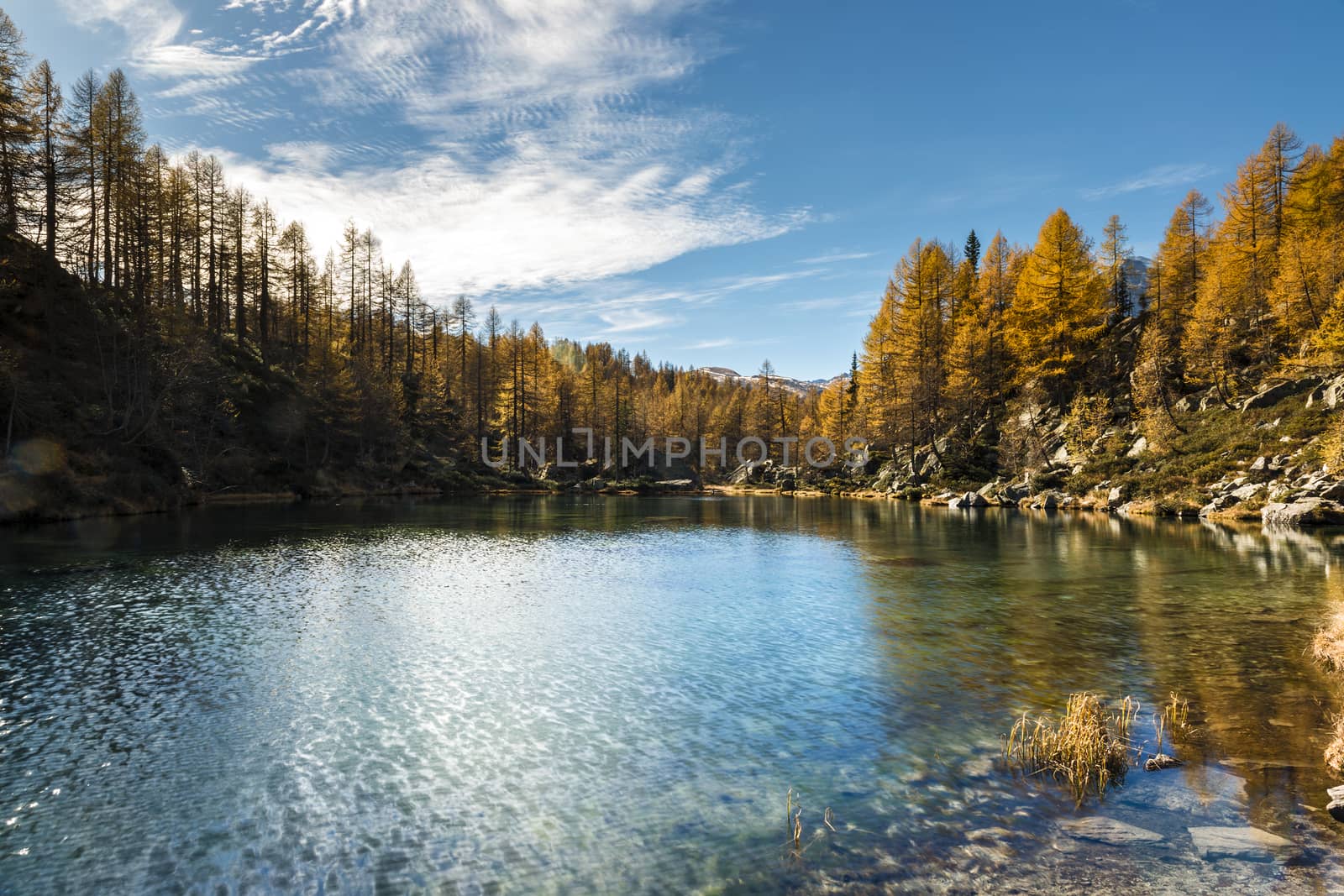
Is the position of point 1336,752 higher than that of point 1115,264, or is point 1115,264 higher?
point 1115,264

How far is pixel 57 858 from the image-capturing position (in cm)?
788

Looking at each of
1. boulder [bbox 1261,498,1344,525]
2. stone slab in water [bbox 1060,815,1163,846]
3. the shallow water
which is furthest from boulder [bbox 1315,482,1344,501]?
stone slab in water [bbox 1060,815,1163,846]

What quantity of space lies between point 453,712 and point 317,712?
2.54 m

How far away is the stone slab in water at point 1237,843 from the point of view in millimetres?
7535

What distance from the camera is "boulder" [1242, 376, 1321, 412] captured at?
50.8m

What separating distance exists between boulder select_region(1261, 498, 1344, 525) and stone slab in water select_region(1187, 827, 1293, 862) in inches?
1663

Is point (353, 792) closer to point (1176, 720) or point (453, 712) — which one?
point (453, 712)

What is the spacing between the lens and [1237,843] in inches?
306

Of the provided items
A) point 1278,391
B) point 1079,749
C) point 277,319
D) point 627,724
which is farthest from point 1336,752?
point 277,319

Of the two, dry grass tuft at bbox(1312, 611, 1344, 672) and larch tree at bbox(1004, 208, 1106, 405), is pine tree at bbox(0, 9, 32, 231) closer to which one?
dry grass tuft at bbox(1312, 611, 1344, 672)

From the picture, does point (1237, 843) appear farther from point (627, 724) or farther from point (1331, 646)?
point (1331, 646)

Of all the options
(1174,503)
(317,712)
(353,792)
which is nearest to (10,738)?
(317,712)

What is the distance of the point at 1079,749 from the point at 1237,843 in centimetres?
227

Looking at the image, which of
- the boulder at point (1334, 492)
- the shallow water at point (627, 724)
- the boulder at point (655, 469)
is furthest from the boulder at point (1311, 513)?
the boulder at point (655, 469)
